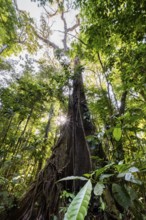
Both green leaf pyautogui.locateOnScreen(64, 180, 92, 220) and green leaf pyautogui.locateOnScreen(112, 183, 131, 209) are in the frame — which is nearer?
green leaf pyautogui.locateOnScreen(64, 180, 92, 220)

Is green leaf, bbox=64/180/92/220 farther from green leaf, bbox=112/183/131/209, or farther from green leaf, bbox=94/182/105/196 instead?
green leaf, bbox=112/183/131/209

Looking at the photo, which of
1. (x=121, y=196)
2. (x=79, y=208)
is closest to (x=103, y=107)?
(x=121, y=196)

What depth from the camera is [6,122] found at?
4.29 meters

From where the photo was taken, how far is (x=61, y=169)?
2.69m

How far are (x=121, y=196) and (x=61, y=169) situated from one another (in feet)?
6.59

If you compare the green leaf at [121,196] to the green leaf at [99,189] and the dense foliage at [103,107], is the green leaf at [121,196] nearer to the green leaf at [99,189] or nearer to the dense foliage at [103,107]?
the dense foliage at [103,107]

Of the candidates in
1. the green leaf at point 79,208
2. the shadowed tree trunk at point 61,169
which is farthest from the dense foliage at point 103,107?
the shadowed tree trunk at point 61,169

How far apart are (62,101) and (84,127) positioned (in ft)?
3.54

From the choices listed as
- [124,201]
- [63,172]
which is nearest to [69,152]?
[63,172]

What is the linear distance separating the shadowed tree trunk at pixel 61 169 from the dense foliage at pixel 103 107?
0.53 ft

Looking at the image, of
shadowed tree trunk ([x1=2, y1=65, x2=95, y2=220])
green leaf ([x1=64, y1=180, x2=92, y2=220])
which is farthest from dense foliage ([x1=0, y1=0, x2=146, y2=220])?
shadowed tree trunk ([x1=2, y1=65, x2=95, y2=220])

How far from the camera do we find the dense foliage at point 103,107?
0.83 meters

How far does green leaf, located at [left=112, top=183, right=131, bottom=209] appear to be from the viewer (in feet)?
2.59

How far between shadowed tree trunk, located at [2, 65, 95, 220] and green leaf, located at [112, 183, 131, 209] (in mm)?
1463
